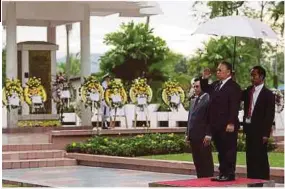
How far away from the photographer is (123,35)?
4319 cm

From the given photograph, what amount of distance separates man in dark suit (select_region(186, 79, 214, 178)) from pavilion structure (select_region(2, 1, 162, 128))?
12098mm

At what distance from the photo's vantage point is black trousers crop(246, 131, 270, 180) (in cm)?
1085

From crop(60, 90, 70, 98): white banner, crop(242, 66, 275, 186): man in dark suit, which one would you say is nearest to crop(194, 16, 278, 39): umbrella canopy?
crop(242, 66, 275, 186): man in dark suit

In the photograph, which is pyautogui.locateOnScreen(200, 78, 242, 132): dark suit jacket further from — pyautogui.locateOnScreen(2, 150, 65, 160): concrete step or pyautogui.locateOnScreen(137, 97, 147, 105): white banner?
pyautogui.locateOnScreen(137, 97, 147, 105): white banner

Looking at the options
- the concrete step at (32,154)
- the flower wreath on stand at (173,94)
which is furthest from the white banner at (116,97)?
the concrete step at (32,154)

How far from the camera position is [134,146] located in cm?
1614

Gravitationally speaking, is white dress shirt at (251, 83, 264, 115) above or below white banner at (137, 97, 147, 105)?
above

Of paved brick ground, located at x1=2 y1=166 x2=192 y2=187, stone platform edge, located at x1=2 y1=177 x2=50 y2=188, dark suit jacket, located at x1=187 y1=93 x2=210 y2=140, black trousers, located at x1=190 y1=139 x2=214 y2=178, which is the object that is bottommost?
paved brick ground, located at x1=2 y1=166 x2=192 y2=187

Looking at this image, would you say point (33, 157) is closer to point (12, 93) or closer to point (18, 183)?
point (18, 183)

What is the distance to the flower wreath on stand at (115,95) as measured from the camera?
2061 centimetres

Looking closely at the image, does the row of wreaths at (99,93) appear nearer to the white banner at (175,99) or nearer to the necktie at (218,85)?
the white banner at (175,99)

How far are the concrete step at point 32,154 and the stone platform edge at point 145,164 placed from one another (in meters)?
0.20

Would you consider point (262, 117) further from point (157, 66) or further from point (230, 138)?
point (157, 66)

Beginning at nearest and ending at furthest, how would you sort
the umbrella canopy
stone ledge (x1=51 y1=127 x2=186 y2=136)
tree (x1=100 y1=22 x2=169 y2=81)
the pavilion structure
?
1. the umbrella canopy
2. stone ledge (x1=51 y1=127 x2=186 y2=136)
3. the pavilion structure
4. tree (x1=100 y1=22 x2=169 y2=81)
